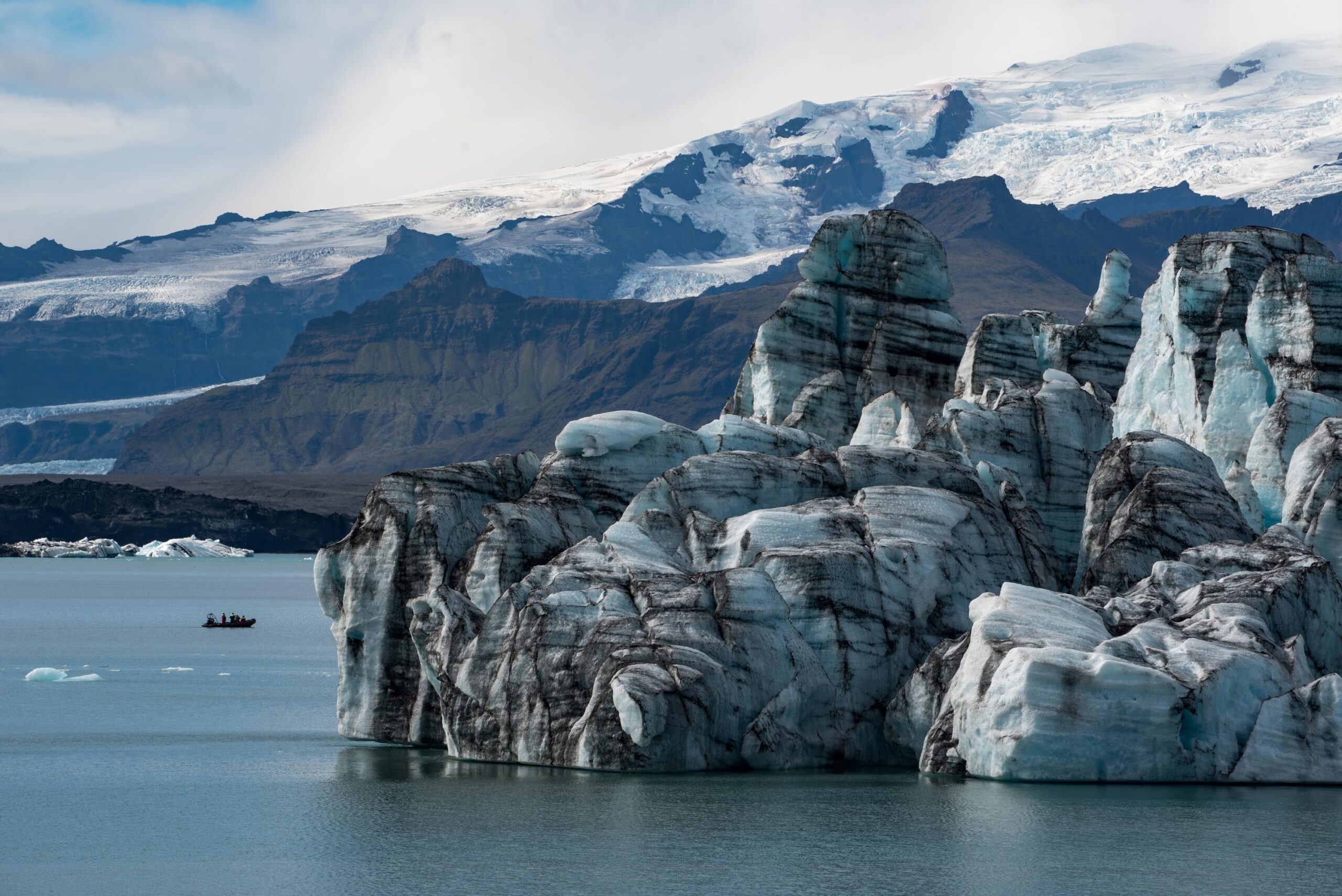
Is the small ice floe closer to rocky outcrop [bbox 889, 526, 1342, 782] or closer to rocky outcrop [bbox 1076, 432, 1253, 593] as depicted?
rocky outcrop [bbox 1076, 432, 1253, 593]

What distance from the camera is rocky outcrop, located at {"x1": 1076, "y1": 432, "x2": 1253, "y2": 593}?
197 feet

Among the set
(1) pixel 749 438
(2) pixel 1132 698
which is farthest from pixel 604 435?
(2) pixel 1132 698

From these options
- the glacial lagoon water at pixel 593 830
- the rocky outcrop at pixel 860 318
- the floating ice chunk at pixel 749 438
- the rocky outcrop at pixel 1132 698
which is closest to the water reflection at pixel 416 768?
the glacial lagoon water at pixel 593 830

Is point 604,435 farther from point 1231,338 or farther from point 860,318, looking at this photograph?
point 1231,338

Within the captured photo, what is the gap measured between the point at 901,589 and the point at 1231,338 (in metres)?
29.7

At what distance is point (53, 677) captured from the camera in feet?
295

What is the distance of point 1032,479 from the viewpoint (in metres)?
71.1

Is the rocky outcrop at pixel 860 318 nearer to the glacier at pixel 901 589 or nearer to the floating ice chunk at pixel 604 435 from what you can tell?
the glacier at pixel 901 589

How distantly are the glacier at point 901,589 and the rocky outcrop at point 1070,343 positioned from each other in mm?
2295

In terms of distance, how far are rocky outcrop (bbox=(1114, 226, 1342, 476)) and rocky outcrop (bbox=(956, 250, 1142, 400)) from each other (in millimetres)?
3287

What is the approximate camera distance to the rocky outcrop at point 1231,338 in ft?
248

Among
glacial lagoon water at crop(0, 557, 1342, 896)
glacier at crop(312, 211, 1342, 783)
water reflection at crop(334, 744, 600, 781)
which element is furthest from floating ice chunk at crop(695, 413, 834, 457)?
glacial lagoon water at crop(0, 557, 1342, 896)

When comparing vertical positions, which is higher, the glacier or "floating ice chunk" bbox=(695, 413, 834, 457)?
"floating ice chunk" bbox=(695, 413, 834, 457)

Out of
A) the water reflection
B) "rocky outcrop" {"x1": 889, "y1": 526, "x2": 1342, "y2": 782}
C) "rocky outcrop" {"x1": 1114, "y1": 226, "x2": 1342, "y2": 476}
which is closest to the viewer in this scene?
"rocky outcrop" {"x1": 889, "y1": 526, "x2": 1342, "y2": 782}
